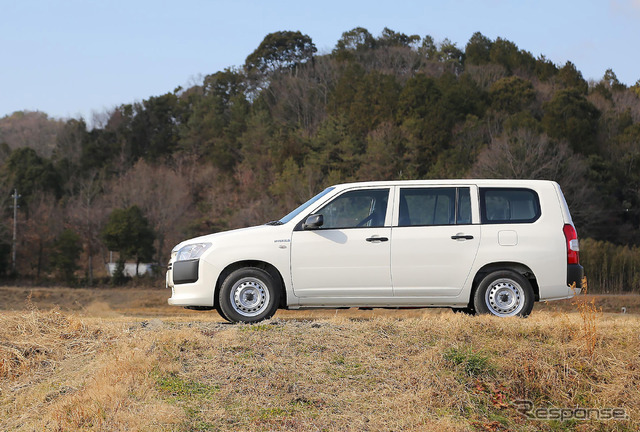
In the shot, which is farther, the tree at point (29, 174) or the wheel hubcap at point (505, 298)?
the tree at point (29, 174)

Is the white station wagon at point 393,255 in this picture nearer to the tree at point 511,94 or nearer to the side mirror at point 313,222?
the side mirror at point 313,222

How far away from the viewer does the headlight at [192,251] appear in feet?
33.4

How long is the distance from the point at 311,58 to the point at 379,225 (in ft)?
335

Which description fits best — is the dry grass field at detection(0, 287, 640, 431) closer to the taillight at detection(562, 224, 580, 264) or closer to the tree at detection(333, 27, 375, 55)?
the taillight at detection(562, 224, 580, 264)

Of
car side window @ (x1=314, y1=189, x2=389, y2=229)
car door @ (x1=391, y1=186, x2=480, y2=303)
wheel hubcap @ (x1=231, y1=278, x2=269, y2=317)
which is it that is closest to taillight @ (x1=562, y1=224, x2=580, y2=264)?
car door @ (x1=391, y1=186, x2=480, y2=303)

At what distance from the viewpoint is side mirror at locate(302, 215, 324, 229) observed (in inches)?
394

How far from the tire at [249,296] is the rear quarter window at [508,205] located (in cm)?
312

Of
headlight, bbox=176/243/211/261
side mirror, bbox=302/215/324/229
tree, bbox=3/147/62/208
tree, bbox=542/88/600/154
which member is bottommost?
headlight, bbox=176/243/211/261

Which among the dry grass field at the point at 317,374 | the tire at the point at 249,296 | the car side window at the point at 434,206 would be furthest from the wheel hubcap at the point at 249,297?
the car side window at the point at 434,206

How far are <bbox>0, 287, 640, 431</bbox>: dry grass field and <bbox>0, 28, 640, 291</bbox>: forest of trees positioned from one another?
36.9m

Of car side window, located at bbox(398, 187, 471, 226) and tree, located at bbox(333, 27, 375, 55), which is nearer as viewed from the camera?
car side window, located at bbox(398, 187, 471, 226)

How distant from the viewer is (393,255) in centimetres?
1009

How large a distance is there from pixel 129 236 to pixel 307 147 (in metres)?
24.3

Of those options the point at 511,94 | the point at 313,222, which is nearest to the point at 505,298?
the point at 313,222
